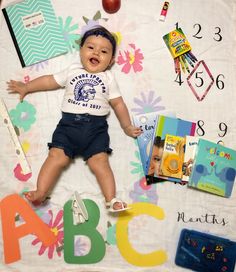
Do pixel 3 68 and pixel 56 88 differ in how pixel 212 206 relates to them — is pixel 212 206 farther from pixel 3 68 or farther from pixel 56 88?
pixel 3 68

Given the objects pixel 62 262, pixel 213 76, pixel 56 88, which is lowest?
pixel 62 262

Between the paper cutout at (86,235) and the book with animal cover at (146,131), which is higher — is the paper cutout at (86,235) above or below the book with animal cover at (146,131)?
below

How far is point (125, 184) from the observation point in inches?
45.4

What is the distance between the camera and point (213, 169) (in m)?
1.15

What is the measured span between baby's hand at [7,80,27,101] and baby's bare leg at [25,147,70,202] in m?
0.21

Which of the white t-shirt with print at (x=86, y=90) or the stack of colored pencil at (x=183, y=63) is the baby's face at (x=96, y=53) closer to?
the white t-shirt with print at (x=86, y=90)

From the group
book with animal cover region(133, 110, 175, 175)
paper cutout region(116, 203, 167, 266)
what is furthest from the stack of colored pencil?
paper cutout region(116, 203, 167, 266)

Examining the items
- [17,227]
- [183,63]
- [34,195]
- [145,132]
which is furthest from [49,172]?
[183,63]

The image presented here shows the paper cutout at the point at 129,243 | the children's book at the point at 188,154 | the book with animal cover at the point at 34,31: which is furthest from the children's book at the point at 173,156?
the book with animal cover at the point at 34,31

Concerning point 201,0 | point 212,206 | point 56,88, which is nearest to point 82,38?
point 56,88

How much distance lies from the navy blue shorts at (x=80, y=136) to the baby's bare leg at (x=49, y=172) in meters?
0.02

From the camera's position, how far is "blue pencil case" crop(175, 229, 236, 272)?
43.3 inches

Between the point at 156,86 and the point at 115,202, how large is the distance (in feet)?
1.35

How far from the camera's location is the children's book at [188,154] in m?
1.15
